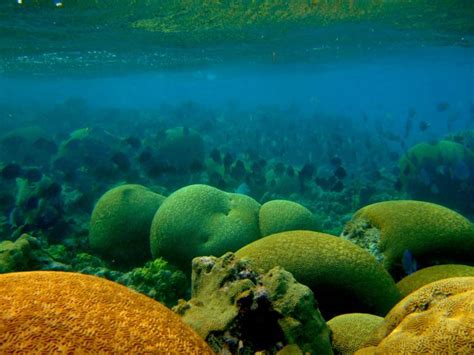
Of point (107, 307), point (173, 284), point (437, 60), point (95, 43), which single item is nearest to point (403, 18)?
point (95, 43)

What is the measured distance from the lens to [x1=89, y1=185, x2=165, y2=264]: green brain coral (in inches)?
276

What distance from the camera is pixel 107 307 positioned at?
7.06 ft

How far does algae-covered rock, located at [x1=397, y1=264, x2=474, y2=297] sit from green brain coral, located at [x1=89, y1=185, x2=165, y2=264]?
475cm

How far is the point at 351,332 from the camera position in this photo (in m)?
3.35

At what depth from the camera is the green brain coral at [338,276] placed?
13.4ft

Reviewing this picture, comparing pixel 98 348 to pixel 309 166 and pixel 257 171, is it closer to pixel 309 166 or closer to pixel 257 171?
pixel 309 166

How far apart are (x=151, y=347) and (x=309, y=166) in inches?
411

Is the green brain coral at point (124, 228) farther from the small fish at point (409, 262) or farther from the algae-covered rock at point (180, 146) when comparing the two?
the algae-covered rock at point (180, 146)

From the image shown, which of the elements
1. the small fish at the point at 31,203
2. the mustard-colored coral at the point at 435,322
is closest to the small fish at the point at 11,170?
the small fish at the point at 31,203

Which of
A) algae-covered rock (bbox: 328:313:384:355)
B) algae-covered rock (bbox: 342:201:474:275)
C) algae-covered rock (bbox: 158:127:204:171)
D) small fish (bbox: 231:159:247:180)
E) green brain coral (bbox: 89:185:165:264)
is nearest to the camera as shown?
algae-covered rock (bbox: 328:313:384:355)

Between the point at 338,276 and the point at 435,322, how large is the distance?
1933 millimetres

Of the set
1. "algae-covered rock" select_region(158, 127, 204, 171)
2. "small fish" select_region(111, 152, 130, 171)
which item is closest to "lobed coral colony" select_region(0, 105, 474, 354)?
"small fish" select_region(111, 152, 130, 171)

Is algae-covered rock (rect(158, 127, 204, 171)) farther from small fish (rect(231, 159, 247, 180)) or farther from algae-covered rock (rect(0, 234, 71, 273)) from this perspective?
algae-covered rock (rect(0, 234, 71, 273))

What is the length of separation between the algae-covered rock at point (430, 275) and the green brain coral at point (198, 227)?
2518 mm
